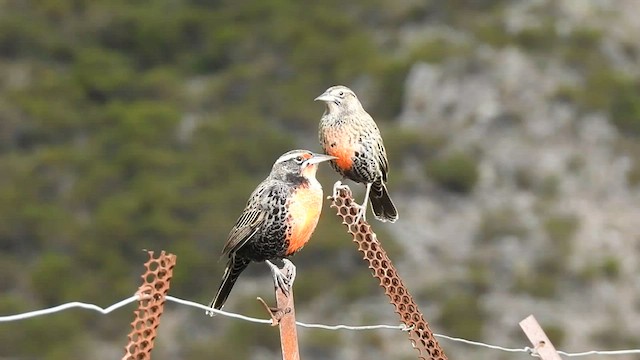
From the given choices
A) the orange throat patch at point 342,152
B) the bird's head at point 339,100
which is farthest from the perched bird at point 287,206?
the bird's head at point 339,100

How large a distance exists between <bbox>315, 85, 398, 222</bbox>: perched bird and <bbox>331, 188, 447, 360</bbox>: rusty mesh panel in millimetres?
→ 877

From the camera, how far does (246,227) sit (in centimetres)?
477

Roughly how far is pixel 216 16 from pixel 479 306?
1064cm

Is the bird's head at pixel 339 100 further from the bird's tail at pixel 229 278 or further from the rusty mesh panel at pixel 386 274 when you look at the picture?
the rusty mesh panel at pixel 386 274

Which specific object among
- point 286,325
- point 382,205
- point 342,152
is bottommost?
point 286,325

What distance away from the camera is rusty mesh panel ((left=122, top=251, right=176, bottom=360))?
12.1 feet

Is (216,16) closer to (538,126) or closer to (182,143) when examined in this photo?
(182,143)

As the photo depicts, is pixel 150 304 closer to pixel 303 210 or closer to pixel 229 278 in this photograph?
pixel 303 210

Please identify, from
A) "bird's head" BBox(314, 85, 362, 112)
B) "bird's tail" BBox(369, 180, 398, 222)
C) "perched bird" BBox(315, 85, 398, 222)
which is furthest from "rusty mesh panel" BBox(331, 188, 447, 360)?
"bird's tail" BBox(369, 180, 398, 222)

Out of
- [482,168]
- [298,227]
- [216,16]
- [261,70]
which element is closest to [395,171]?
[482,168]

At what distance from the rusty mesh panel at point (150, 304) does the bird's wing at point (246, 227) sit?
0.97 meters

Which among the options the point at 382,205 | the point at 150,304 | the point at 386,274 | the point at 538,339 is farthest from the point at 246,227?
the point at 382,205

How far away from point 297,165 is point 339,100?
120 centimetres

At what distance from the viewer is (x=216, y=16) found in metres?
27.5
